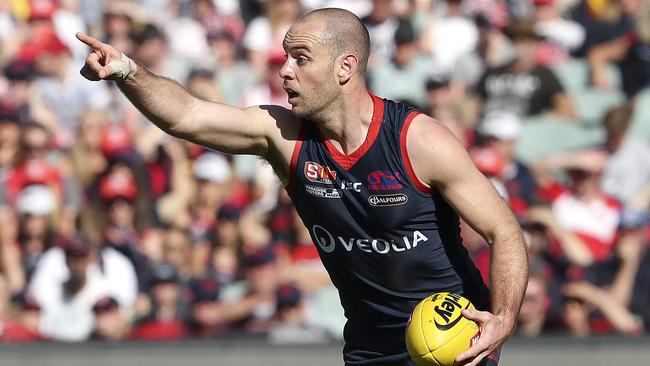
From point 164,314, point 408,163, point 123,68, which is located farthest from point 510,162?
point 123,68

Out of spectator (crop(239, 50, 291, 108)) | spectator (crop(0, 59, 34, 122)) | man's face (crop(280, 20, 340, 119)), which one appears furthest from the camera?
spectator (crop(0, 59, 34, 122))

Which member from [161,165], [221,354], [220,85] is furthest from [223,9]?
[221,354]

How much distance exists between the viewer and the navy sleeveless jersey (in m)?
5.97

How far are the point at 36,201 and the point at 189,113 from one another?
533cm

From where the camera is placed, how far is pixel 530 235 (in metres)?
10.3

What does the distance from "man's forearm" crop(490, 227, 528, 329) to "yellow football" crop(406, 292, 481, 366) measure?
0.15 meters

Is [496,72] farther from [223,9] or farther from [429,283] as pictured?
[429,283]

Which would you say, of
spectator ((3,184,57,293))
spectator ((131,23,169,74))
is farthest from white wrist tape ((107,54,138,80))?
spectator ((131,23,169,74))

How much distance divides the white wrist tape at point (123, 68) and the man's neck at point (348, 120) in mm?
945

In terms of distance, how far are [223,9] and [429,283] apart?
6.86 meters

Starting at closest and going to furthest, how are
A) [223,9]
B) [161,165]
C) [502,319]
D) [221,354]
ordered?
[502,319] < [221,354] < [161,165] < [223,9]

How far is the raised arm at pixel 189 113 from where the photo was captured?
5766mm

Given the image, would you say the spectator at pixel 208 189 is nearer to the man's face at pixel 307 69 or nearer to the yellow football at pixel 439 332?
the man's face at pixel 307 69

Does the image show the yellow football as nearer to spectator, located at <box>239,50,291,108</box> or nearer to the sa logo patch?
the sa logo patch
